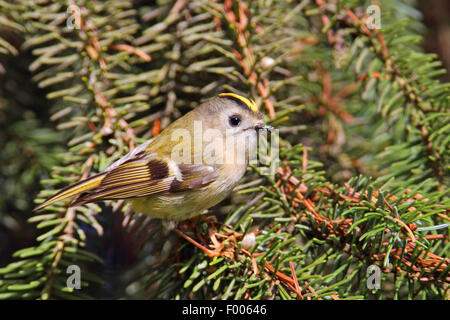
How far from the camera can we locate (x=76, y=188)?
3.28ft

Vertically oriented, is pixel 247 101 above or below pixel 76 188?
above

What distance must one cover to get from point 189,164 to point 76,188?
1.10 ft

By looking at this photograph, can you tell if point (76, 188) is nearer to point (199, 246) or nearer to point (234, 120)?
point (199, 246)

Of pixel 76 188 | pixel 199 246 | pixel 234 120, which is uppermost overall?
pixel 234 120

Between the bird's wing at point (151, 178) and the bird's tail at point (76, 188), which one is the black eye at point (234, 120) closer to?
the bird's wing at point (151, 178)

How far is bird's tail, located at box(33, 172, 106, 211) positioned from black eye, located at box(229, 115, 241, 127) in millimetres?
408

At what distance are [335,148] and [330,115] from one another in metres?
0.12

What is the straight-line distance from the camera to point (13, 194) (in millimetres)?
1257

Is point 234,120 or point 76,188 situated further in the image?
point 234,120

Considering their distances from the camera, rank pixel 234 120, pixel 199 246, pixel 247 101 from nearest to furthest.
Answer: pixel 199 246 < pixel 247 101 < pixel 234 120

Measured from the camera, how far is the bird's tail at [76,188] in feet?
3.15

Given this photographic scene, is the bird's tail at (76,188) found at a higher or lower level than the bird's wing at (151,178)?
lower

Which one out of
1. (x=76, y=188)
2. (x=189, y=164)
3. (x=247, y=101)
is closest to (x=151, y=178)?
(x=189, y=164)

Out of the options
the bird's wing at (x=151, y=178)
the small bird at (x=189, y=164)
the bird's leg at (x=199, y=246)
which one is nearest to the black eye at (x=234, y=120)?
the small bird at (x=189, y=164)
